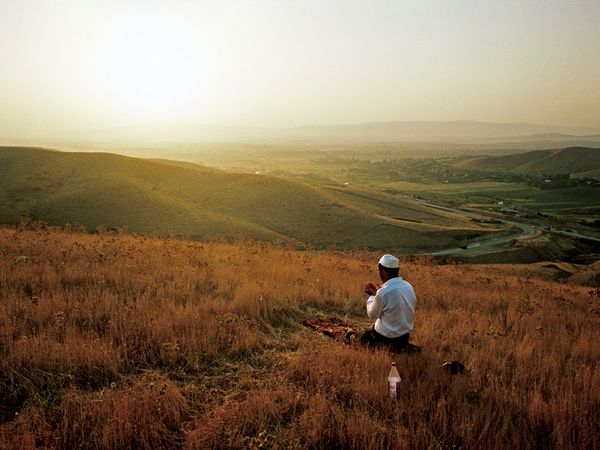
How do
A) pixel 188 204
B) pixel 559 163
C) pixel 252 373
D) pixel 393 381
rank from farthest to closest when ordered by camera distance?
pixel 559 163
pixel 188 204
pixel 252 373
pixel 393 381

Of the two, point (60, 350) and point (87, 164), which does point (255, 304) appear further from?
point (87, 164)

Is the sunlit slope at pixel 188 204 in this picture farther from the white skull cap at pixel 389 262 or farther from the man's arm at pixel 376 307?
the white skull cap at pixel 389 262

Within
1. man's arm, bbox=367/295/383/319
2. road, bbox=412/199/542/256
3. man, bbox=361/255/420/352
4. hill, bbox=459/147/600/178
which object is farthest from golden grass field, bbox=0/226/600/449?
hill, bbox=459/147/600/178

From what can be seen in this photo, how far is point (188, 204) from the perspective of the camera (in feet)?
189

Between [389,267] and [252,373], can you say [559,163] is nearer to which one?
[389,267]

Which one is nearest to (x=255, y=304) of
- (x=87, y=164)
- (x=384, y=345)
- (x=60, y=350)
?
(x=384, y=345)

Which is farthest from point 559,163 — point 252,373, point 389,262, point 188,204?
point 252,373

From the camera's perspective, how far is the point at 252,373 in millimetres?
5652

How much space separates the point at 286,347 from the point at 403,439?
9.93 feet

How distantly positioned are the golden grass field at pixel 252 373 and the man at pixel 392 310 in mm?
365

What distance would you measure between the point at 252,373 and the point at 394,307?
90.9 inches

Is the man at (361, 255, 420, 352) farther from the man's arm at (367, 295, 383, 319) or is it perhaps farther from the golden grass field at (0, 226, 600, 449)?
the golden grass field at (0, 226, 600, 449)

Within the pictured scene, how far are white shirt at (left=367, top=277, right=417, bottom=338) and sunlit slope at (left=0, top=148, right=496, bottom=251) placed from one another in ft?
122

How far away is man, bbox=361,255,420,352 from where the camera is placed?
623 centimetres
